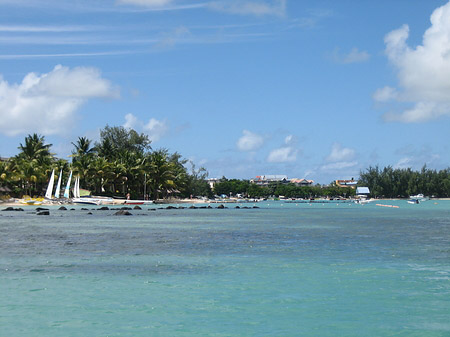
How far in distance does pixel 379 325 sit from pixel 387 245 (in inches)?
789

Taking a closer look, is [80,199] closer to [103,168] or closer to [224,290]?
[103,168]

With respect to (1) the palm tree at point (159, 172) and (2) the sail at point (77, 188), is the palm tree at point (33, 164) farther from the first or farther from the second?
(1) the palm tree at point (159, 172)

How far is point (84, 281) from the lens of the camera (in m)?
19.8

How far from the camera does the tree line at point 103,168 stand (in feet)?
373

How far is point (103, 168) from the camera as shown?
117 metres

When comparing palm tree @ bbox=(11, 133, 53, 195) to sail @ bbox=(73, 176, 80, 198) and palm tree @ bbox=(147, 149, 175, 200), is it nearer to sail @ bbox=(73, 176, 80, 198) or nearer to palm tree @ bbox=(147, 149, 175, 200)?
sail @ bbox=(73, 176, 80, 198)

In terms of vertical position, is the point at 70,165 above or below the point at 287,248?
above

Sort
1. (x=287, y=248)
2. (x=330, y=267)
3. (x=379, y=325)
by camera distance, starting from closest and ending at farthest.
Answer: (x=379, y=325)
(x=330, y=267)
(x=287, y=248)

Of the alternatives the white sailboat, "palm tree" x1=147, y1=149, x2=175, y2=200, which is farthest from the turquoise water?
"palm tree" x1=147, y1=149, x2=175, y2=200

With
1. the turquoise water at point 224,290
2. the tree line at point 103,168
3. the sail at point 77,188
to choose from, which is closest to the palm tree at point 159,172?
the tree line at point 103,168

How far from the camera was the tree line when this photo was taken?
114 metres

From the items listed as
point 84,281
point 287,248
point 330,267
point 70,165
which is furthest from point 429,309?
point 70,165

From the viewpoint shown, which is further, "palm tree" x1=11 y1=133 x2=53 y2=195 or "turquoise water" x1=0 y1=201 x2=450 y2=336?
"palm tree" x1=11 y1=133 x2=53 y2=195

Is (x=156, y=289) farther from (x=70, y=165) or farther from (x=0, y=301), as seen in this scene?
(x=70, y=165)
